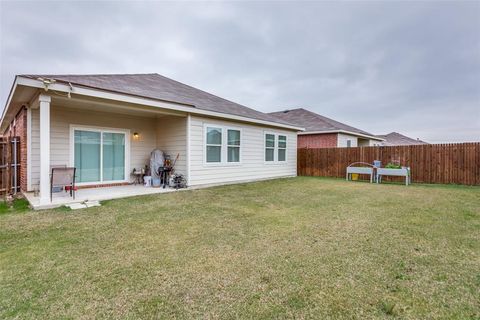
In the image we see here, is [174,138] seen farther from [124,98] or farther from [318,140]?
[318,140]

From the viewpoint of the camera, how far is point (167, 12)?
372 inches

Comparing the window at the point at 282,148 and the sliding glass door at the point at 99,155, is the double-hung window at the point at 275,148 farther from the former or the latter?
the sliding glass door at the point at 99,155

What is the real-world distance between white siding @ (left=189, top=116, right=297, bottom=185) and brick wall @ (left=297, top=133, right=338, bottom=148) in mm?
3892

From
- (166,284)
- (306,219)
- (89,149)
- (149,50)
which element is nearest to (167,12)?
(149,50)

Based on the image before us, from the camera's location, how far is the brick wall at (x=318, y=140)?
1544 centimetres

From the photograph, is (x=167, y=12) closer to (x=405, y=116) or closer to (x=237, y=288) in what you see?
(x=237, y=288)

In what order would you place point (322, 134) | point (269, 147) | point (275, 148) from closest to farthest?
point (269, 147)
point (275, 148)
point (322, 134)

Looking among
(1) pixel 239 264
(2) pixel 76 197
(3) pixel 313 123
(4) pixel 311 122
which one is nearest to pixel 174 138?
(2) pixel 76 197

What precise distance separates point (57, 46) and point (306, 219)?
13672mm

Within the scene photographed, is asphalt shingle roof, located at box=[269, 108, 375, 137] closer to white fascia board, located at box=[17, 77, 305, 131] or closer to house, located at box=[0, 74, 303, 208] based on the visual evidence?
house, located at box=[0, 74, 303, 208]

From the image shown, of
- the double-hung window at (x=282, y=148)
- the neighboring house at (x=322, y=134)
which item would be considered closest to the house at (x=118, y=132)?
the double-hung window at (x=282, y=148)

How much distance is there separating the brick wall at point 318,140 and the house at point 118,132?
643 cm

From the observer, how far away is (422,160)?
10.4 m

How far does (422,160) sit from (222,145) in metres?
8.71
